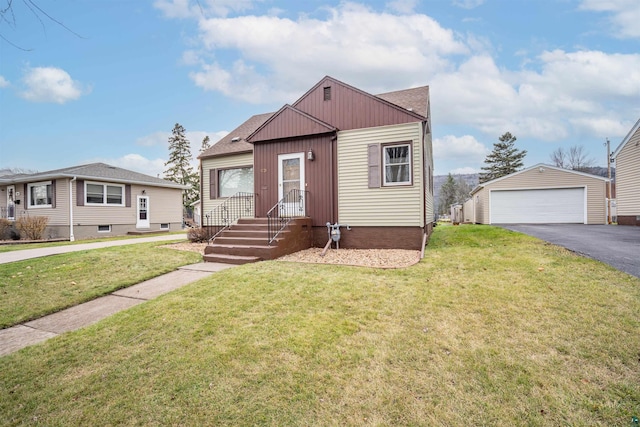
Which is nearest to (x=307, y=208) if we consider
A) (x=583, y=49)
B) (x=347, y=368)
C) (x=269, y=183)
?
(x=269, y=183)

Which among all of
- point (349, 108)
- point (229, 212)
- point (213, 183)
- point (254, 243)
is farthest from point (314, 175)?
point (213, 183)

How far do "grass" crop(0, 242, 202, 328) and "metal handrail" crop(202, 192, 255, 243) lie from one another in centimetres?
322

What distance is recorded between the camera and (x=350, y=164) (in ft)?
28.9

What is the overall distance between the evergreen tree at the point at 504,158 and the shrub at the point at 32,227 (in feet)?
152

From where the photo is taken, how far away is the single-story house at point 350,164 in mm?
8188

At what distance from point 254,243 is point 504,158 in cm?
4393

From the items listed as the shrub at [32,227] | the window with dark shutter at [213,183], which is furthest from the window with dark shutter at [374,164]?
the shrub at [32,227]

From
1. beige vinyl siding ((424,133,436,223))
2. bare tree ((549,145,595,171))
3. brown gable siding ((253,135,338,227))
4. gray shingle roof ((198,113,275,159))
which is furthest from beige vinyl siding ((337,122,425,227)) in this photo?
bare tree ((549,145,595,171))

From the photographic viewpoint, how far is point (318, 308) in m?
3.82

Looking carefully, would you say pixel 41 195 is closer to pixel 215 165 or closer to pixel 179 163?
pixel 215 165

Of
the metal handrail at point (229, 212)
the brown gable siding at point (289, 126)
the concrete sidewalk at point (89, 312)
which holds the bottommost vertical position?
the concrete sidewalk at point (89, 312)

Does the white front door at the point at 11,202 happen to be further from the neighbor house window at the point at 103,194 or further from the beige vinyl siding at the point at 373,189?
the beige vinyl siding at the point at 373,189

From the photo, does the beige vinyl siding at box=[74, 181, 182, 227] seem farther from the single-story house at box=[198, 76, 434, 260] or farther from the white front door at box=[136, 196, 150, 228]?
the single-story house at box=[198, 76, 434, 260]

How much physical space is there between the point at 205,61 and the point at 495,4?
10.1 meters
